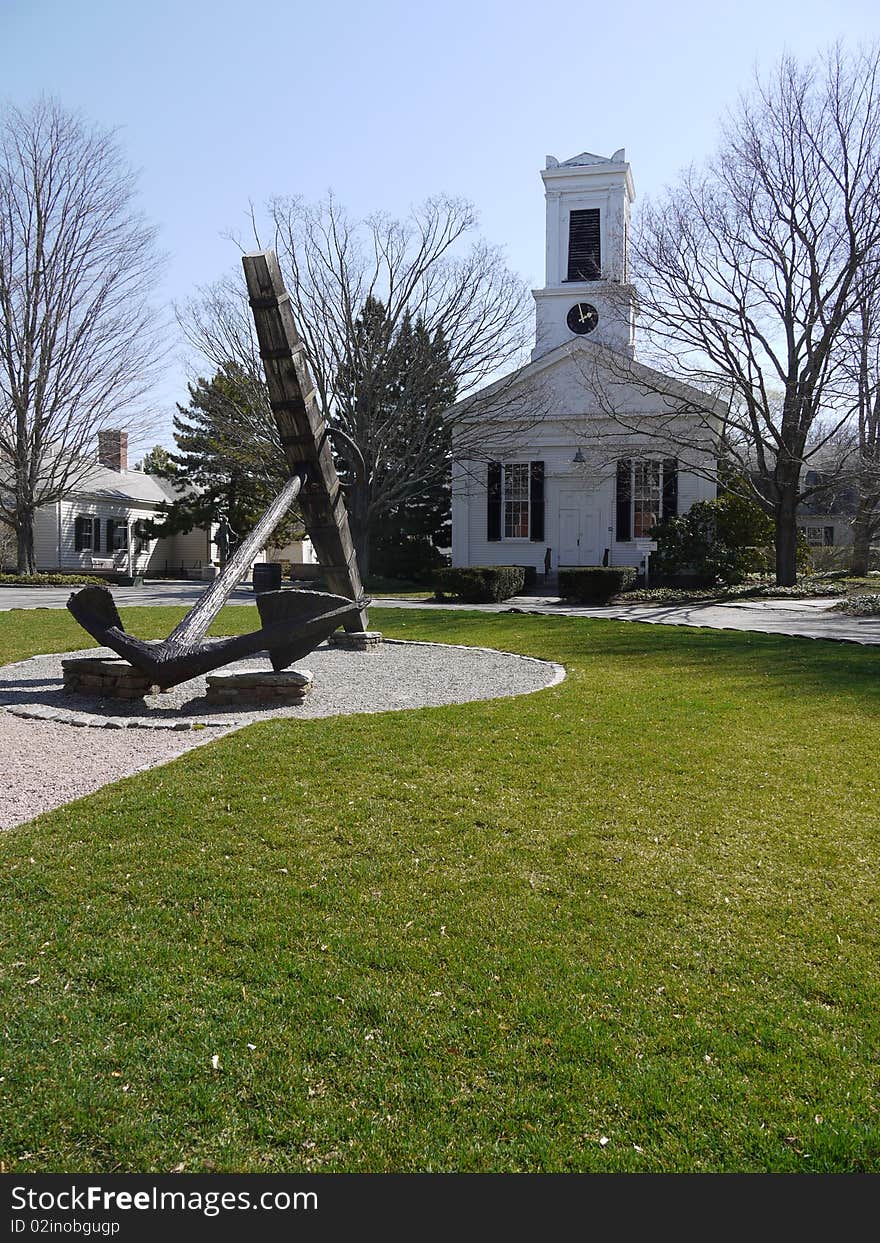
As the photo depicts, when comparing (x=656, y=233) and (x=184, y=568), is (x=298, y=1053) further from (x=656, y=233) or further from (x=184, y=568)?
(x=184, y=568)

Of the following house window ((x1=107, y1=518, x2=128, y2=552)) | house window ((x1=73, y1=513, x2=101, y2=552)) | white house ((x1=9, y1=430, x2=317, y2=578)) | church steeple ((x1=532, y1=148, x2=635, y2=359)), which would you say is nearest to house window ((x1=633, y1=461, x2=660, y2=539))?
church steeple ((x1=532, y1=148, x2=635, y2=359))

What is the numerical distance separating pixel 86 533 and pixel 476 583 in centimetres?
2290

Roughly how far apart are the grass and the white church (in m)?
22.3

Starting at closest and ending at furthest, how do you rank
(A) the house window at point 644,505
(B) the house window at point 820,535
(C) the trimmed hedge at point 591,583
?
(C) the trimmed hedge at point 591,583
(A) the house window at point 644,505
(B) the house window at point 820,535

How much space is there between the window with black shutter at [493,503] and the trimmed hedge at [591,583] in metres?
7.52

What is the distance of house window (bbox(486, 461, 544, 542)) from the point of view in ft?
96.5

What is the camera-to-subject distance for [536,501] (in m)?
29.4

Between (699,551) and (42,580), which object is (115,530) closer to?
(42,580)

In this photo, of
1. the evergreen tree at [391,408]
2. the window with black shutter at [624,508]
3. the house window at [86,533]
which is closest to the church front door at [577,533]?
the window with black shutter at [624,508]

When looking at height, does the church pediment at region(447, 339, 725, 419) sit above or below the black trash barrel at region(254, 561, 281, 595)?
above

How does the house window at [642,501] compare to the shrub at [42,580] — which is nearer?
the house window at [642,501]

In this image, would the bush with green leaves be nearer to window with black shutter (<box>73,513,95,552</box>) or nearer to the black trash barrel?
the black trash barrel

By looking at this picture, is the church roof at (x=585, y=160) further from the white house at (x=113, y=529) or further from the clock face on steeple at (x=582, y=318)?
the white house at (x=113, y=529)

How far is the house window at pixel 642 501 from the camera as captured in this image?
2784 centimetres
